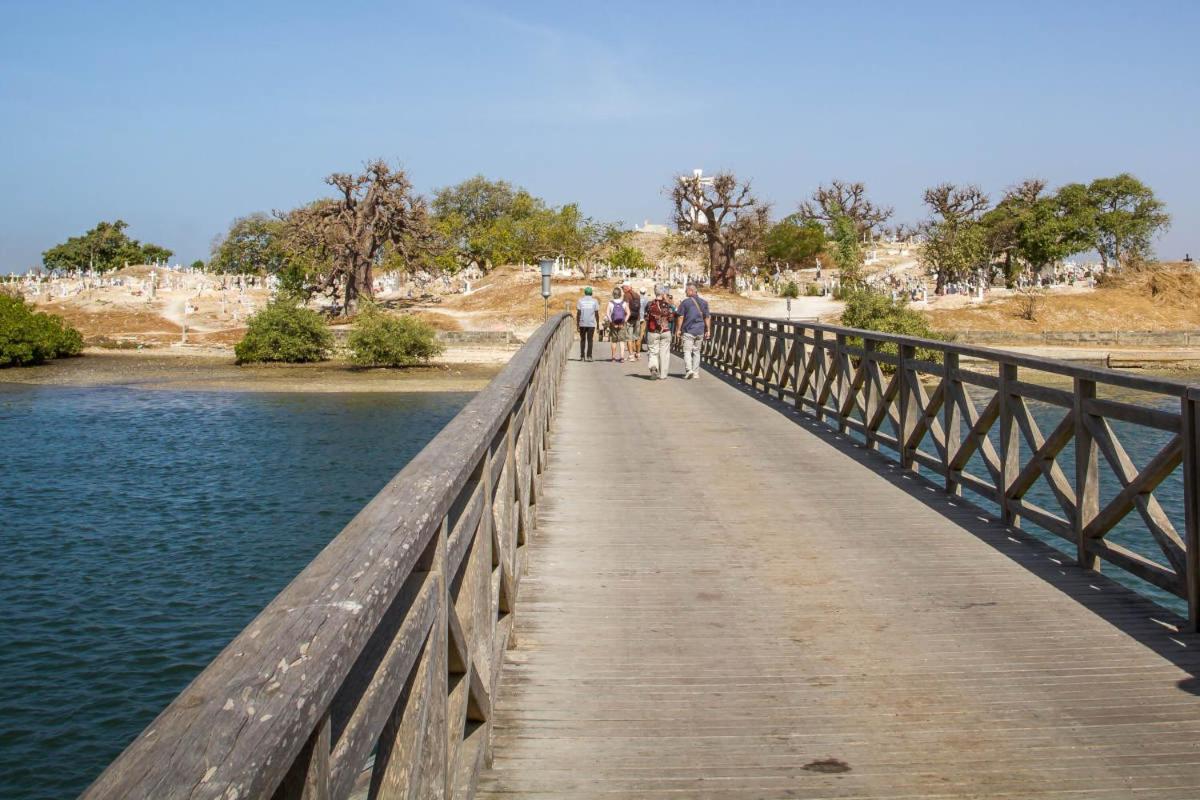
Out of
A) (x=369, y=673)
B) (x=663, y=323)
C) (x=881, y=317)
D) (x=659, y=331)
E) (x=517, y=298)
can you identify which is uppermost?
(x=517, y=298)

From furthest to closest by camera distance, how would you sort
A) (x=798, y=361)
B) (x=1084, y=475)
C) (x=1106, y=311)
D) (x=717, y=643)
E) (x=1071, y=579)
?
1. (x=1106, y=311)
2. (x=798, y=361)
3. (x=1084, y=475)
4. (x=1071, y=579)
5. (x=717, y=643)

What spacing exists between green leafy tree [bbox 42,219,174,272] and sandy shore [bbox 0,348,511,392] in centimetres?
7062

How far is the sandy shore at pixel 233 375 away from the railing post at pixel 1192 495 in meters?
40.4

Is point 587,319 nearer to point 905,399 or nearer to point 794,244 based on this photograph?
point 905,399

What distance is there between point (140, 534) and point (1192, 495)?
19.0 meters

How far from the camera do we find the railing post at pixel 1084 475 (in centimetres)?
680

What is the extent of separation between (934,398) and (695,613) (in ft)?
15.2

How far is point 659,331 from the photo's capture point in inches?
784

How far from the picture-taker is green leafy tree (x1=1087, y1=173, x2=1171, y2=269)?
263ft

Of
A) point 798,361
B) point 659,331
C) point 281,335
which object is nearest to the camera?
point 798,361

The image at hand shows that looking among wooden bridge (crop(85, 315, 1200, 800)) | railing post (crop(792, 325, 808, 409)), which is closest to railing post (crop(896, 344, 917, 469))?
wooden bridge (crop(85, 315, 1200, 800))

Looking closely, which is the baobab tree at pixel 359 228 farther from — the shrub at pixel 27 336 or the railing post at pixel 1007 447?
the railing post at pixel 1007 447

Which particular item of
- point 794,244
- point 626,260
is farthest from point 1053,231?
point 626,260

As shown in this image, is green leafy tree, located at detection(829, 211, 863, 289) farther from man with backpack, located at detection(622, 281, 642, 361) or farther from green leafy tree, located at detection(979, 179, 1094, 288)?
man with backpack, located at detection(622, 281, 642, 361)
